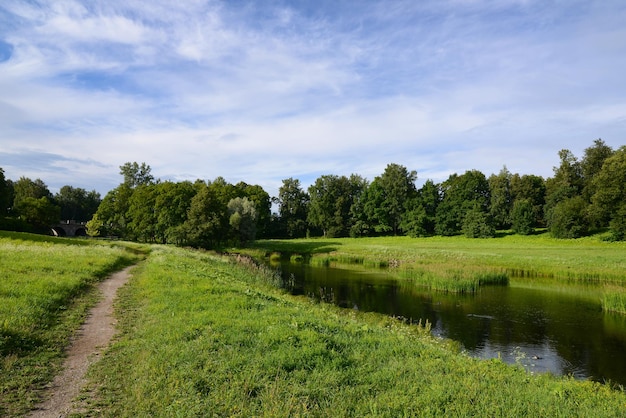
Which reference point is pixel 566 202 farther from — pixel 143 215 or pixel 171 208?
pixel 143 215

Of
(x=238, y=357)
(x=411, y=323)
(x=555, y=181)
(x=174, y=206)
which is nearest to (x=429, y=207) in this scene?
(x=555, y=181)

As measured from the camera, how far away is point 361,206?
95.4 m

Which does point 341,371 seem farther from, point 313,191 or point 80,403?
point 313,191

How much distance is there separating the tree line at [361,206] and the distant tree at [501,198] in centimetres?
23

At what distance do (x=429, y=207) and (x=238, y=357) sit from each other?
8260cm

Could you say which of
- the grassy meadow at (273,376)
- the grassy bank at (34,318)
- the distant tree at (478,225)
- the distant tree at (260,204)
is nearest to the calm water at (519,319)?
the grassy meadow at (273,376)

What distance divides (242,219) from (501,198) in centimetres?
5383

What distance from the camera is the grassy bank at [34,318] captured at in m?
6.64

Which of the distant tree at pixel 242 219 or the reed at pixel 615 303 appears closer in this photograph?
the reed at pixel 615 303

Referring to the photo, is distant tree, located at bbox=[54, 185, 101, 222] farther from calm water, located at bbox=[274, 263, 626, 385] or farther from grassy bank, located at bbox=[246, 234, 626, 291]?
calm water, located at bbox=[274, 263, 626, 385]

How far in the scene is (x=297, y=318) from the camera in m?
11.0

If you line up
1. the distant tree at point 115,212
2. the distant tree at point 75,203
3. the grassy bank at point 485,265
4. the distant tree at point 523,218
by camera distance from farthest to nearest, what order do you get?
the distant tree at point 75,203 → the distant tree at point 115,212 → the distant tree at point 523,218 → the grassy bank at point 485,265

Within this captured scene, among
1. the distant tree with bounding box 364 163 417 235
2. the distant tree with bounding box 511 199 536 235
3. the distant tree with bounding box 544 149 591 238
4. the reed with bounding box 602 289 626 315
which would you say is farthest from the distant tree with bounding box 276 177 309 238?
the reed with bounding box 602 289 626 315

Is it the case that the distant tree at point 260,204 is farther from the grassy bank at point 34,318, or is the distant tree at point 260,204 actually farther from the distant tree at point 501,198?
the grassy bank at point 34,318
